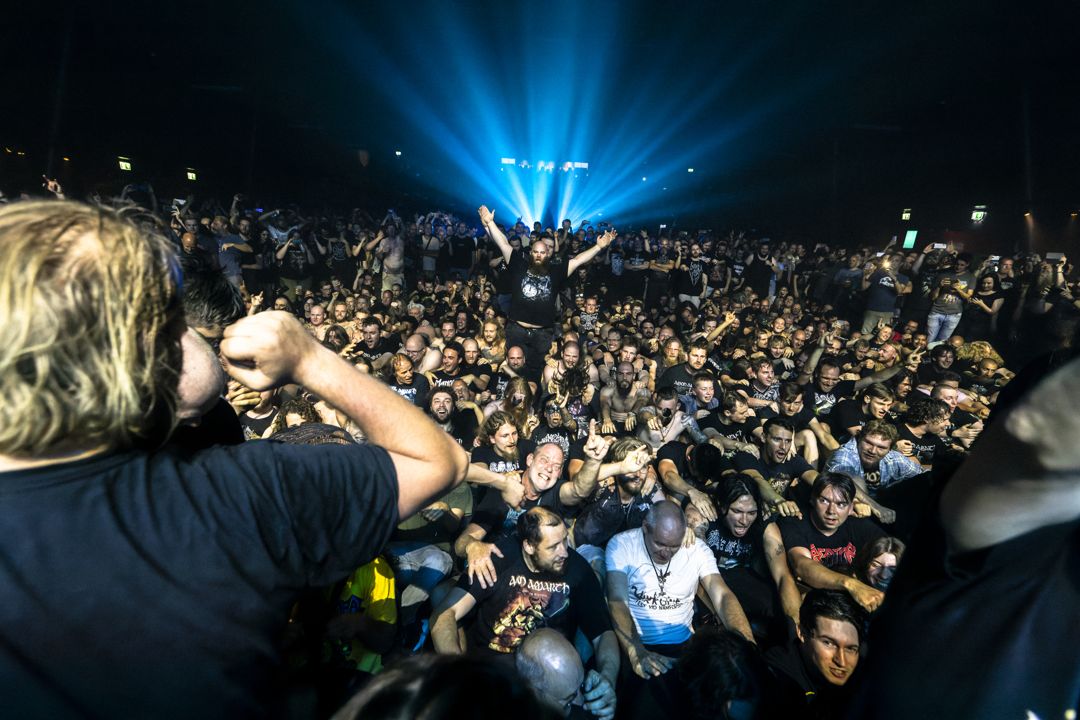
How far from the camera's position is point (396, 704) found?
69 cm

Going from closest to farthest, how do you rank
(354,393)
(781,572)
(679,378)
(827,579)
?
(354,393), (827,579), (781,572), (679,378)

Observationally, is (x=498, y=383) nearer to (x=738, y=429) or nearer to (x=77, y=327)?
(x=738, y=429)

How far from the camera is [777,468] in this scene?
5281 mm

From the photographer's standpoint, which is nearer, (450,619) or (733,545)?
(450,619)

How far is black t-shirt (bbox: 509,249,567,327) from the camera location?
24.2 feet

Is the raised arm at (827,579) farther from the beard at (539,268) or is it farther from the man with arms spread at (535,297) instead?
the beard at (539,268)

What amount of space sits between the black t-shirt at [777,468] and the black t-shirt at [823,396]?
1782 millimetres

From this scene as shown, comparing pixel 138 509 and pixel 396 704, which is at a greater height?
pixel 138 509

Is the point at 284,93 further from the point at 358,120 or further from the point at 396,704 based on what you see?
the point at 396,704

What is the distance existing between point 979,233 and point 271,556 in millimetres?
23864

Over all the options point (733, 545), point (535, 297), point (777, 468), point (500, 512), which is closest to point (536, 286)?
point (535, 297)

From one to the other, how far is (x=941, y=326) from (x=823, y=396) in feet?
17.2

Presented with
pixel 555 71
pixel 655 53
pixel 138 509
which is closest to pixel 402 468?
pixel 138 509

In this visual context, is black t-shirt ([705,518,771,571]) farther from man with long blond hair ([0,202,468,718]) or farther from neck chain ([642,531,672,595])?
man with long blond hair ([0,202,468,718])
